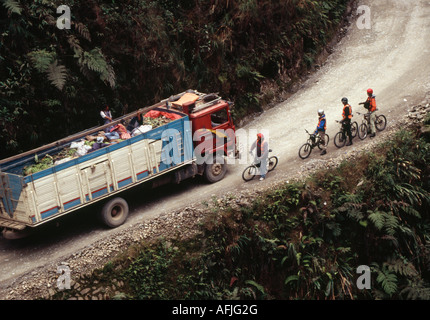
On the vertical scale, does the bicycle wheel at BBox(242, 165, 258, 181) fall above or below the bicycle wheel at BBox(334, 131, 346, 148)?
below

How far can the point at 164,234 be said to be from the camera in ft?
52.0

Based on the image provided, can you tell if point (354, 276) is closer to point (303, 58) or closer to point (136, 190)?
point (136, 190)

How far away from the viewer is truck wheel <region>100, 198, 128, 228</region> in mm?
15966

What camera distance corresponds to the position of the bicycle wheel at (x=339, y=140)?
64.0 ft

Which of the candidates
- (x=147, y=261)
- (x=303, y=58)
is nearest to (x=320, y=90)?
(x=303, y=58)

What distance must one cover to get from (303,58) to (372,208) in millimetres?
10525

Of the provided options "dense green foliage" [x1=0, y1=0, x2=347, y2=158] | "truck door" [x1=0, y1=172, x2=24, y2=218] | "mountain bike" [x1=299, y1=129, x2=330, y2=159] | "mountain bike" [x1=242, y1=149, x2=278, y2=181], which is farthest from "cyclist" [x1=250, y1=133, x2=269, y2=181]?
"truck door" [x1=0, y1=172, x2=24, y2=218]

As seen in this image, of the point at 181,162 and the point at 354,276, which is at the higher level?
the point at 181,162

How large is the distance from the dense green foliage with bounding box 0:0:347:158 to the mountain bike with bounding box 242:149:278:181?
4.28 metres

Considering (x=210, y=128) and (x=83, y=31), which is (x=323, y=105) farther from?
(x=83, y=31)

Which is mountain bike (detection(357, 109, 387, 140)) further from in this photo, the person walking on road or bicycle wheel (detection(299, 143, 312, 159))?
the person walking on road

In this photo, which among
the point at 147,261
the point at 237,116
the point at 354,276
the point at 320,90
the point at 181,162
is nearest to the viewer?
the point at 147,261

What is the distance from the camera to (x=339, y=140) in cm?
1962

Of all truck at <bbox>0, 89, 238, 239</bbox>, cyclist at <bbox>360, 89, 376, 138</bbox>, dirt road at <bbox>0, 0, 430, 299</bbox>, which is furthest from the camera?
cyclist at <bbox>360, 89, 376, 138</bbox>
